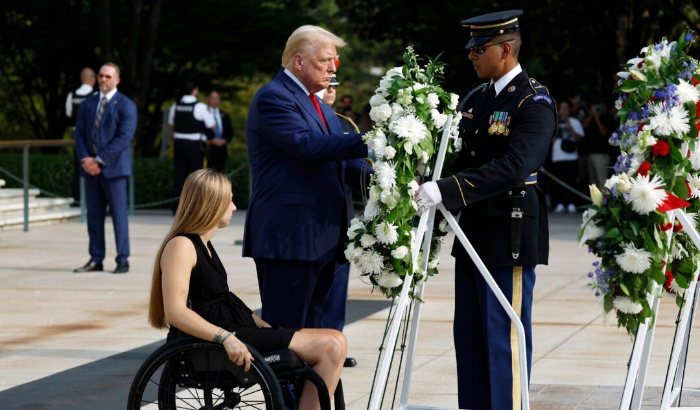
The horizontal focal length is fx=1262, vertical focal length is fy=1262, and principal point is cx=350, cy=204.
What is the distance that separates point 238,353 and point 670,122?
1.87m

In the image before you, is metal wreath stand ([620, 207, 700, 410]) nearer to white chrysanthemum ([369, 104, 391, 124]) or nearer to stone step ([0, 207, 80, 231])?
white chrysanthemum ([369, 104, 391, 124])

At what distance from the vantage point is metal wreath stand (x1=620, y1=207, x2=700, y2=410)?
16.0 ft

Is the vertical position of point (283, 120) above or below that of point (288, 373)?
above

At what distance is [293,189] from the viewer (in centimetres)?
531

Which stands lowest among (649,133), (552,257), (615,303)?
(552,257)

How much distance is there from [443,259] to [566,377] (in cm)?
642

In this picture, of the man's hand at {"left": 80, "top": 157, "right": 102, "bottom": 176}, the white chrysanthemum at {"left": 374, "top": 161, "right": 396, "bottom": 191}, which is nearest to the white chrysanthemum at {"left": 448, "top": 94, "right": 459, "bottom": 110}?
the white chrysanthemum at {"left": 374, "top": 161, "right": 396, "bottom": 191}

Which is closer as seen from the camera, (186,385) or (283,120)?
(186,385)

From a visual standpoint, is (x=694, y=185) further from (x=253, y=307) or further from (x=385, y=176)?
(x=253, y=307)

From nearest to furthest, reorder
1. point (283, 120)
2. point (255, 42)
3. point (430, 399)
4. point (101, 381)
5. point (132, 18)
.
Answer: point (283, 120) < point (430, 399) < point (101, 381) < point (132, 18) < point (255, 42)

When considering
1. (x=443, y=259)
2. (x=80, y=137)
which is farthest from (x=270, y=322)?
(x=443, y=259)

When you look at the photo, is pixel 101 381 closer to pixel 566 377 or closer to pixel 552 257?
pixel 566 377

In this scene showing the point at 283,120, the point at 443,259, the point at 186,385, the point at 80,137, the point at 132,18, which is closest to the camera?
the point at 186,385

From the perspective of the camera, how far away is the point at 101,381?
694 centimetres
